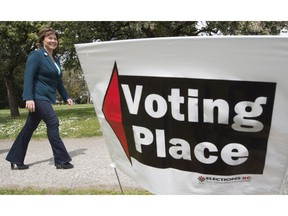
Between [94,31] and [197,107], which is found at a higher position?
[197,107]

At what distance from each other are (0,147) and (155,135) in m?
5.18

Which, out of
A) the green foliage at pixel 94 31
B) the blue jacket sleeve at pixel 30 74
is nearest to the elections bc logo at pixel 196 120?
the blue jacket sleeve at pixel 30 74

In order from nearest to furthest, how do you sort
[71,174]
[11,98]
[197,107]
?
[197,107]
[71,174]
[11,98]

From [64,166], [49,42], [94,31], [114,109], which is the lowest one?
[64,166]

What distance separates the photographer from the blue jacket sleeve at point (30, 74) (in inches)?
164

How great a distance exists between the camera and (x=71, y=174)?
14.2 feet

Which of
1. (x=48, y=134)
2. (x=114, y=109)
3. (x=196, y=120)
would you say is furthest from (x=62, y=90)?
(x=196, y=120)

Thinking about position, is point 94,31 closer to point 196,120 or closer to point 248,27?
point 248,27

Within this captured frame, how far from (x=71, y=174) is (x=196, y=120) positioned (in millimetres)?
2597

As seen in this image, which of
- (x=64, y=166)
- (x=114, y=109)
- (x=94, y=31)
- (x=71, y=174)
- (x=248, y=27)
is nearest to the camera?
(x=114, y=109)

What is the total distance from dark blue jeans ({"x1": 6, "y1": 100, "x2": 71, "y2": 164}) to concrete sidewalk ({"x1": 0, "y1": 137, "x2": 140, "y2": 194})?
175 millimetres

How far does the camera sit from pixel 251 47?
1.92 metres

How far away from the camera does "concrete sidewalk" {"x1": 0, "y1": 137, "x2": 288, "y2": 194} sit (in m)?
3.93

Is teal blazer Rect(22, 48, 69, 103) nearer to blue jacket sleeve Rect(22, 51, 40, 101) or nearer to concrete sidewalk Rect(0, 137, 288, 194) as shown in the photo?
blue jacket sleeve Rect(22, 51, 40, 101)
